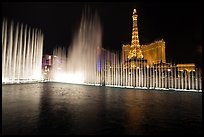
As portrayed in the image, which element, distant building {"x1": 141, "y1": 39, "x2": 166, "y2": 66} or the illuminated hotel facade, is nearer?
the illuminated hotel facade

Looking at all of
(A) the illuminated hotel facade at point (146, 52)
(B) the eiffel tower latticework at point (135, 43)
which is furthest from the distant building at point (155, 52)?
(B) the eiffel tower latticework at point (135, 43)

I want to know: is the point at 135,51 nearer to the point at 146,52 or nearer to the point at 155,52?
the point at 155,52

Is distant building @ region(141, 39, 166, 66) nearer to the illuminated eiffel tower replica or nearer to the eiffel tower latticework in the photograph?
the illuminated eiffel tower replica

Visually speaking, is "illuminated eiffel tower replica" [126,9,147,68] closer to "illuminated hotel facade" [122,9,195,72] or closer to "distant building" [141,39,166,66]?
"illuminated hotel facade" [122,9,195,72]


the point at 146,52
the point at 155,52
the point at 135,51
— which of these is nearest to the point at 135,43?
the point at 135,51

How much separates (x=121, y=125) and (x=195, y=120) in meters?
3.28

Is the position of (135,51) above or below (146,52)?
below

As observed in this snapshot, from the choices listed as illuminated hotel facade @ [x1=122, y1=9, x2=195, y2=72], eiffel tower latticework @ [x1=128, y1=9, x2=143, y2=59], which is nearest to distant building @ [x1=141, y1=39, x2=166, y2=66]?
illuminated hotel facade @ [x1=122, y1=9, x2=195, y2=72]

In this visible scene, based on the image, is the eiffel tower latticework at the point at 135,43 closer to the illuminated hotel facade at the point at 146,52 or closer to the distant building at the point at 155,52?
the illuminated hotel facade at the point at 146,52

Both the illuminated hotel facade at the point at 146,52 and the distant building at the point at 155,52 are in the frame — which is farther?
the distant building at the point at 155,52

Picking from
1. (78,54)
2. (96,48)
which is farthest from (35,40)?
(96,48)

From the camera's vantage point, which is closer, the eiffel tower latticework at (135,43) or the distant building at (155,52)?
the eiffel tower latticework at (135,43)

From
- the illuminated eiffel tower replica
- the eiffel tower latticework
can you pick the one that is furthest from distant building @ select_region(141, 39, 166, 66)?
the eiffel tower latticework

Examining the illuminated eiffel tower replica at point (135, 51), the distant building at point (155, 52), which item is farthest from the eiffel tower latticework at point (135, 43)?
the distant building at point (155, 52)
